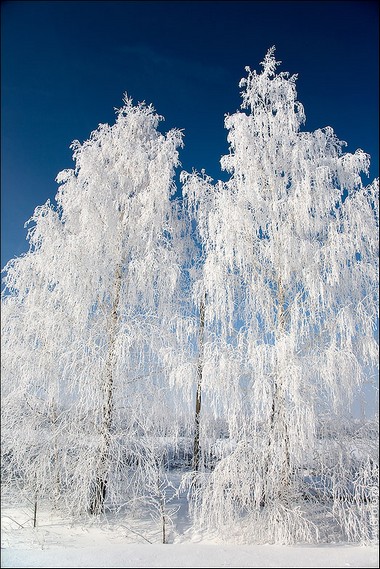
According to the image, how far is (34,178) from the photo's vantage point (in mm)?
7148

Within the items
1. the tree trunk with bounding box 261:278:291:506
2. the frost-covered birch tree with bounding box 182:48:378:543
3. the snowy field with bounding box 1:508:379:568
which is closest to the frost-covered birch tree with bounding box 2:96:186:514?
the snowy field with bounding box 1:508:379:568

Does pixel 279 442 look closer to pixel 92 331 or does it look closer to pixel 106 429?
pixel 106 429

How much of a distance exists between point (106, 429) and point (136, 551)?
6.16ft

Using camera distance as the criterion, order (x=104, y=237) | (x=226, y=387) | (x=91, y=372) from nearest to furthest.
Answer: (x=226, y=387)
(x=91, y=372)
(x=104, y=237)

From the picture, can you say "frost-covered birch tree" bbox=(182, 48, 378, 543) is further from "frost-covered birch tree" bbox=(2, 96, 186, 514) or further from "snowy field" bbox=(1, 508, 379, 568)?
"frost-covered birch tree" bbox=(2, 96, 186, 514)

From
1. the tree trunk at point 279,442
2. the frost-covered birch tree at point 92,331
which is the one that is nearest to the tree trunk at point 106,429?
the frost-covered birch tree at point 92,331

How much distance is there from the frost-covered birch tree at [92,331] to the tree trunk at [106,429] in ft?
0.07

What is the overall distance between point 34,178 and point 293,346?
18.1 feet

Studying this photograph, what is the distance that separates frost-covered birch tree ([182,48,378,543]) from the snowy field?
39 centimetres

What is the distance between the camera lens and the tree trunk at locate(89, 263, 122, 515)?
597 cm

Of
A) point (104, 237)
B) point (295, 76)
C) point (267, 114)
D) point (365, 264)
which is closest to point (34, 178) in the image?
point (104, 237)

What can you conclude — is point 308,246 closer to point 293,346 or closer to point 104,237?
point 293,346

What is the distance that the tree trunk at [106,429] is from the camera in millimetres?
5969

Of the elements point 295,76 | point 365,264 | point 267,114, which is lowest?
point 365,264
